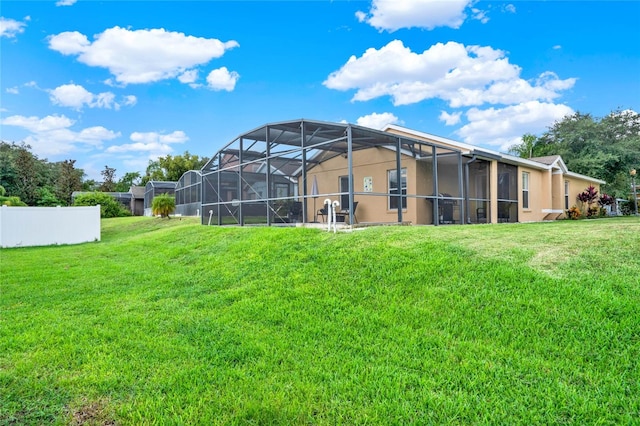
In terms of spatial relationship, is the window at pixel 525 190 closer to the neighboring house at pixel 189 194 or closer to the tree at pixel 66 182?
the neighboring house at pixel 189 194

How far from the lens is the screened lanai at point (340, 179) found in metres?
11.1

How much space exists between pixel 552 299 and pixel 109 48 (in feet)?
55.2

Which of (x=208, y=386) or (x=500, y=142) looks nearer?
(x=208, y=386)

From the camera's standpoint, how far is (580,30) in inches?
551

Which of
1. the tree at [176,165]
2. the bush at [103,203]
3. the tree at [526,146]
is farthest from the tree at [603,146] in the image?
the bush at [103,203]

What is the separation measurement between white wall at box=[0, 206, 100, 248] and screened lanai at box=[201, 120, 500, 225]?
4693mm

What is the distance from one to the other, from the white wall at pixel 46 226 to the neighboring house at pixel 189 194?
658cm

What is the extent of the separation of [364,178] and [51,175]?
3964cm

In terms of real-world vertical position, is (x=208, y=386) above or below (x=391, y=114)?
below

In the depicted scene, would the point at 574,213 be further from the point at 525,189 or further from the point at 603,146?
the point at 603,146

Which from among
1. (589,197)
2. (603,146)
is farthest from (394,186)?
(603,146)

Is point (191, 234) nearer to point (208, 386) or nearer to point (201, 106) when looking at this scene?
point (208, 386)

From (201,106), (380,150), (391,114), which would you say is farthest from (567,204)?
(201,106)

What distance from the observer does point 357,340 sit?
126 inches
